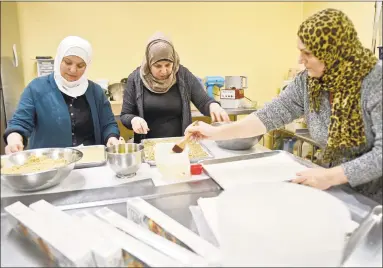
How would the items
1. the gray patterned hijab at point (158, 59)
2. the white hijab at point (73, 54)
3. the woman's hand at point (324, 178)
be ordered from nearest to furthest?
the woman's hand at point (324, 178) < the white hijab at point (73, 54) < the gray patterned hijab at point (158, 59)

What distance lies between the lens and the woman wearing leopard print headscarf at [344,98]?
0.90m

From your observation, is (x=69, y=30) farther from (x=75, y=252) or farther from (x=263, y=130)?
(x=75, y=252)

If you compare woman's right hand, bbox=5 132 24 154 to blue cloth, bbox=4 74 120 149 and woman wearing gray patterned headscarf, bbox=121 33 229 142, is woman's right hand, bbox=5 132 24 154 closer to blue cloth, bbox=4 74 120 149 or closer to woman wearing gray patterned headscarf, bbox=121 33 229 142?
blue cloth, bbox=4 74 120 149

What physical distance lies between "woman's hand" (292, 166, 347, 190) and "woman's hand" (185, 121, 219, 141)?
17.0 inches

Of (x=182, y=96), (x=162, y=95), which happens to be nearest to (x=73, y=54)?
(x=162, y=95)

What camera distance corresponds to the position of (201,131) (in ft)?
4.25

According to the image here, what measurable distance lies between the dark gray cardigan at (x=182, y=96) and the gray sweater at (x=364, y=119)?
0.80 meters

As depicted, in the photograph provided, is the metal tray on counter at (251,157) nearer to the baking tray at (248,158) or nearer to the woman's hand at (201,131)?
the baking tray at (248,158)

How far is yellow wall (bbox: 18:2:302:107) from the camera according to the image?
→ 119 inches

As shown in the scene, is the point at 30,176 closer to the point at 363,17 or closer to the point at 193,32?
the point at 193,32

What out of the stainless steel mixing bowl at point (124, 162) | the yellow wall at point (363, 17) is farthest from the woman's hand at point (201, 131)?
the yellow wall at point (363, 17)

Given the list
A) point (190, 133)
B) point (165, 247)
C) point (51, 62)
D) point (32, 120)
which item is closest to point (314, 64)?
point (190, 133)

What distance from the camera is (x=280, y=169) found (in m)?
1.21

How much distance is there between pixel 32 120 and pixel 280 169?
1.18 meters
